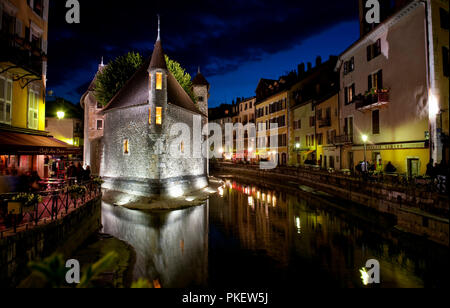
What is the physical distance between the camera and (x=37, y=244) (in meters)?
7.78

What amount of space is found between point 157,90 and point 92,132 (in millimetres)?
12774

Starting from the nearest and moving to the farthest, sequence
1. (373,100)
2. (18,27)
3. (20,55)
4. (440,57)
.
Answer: (20,55)
(18,27)
(440,57)
(373,100)

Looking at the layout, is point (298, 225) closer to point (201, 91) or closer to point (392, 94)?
point (392, 94)

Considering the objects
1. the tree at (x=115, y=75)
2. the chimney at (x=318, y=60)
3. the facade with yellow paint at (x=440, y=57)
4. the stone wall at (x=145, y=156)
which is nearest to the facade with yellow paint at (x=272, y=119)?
the chimney at (x=318, y=60)

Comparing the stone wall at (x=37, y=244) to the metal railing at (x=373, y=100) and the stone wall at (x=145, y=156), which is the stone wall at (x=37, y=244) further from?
the metal railing at (x=373, y=100)

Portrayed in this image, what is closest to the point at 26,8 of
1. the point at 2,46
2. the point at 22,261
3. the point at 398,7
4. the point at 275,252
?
the point at 2,46

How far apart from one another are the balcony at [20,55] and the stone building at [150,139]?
9281mm

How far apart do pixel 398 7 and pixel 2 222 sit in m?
25.9

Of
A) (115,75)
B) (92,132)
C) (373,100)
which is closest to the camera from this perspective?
(373,100)

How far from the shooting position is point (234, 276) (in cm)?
905

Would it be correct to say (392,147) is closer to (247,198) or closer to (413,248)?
(413,248)

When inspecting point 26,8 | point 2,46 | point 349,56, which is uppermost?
point 349,56

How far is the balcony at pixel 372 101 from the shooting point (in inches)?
783

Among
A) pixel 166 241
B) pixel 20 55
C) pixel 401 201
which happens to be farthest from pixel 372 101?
pixel 20 55
